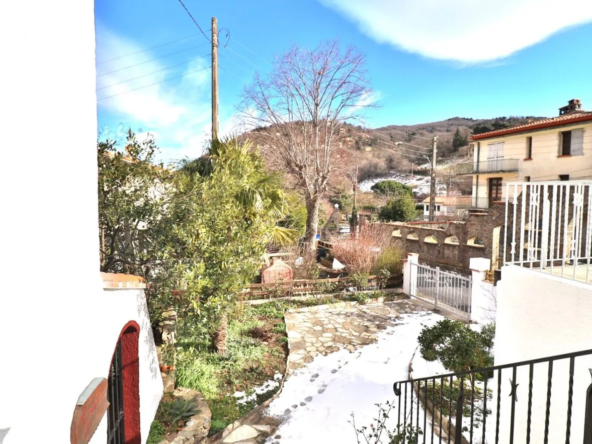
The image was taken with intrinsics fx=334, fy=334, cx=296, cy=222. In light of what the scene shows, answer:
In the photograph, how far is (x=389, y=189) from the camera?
3781cm

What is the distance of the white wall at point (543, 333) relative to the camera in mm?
2969

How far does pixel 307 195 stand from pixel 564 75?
24483mm

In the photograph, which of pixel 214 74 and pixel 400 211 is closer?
pixel 214 74

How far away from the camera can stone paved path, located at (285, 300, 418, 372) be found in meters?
7.36

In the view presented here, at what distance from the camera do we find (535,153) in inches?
820

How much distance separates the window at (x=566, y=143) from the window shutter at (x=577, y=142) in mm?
220

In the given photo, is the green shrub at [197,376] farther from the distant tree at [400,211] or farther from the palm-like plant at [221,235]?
the distant tree at [400,211]

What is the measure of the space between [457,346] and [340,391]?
2.07m

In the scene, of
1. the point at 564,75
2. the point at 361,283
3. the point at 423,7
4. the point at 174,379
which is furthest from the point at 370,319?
the point at 564,75

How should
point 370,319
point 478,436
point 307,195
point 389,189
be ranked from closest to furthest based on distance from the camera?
1. point 478,436
2. point 370,319
3. point 307,195
4. point 389,189

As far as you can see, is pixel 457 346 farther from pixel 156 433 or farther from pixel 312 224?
pixel 312 224

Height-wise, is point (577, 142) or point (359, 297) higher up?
point (577, 142)

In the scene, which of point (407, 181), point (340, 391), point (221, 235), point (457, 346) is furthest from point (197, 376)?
point (407, 181)

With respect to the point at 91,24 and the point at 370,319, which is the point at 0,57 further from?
the point at 370,319
